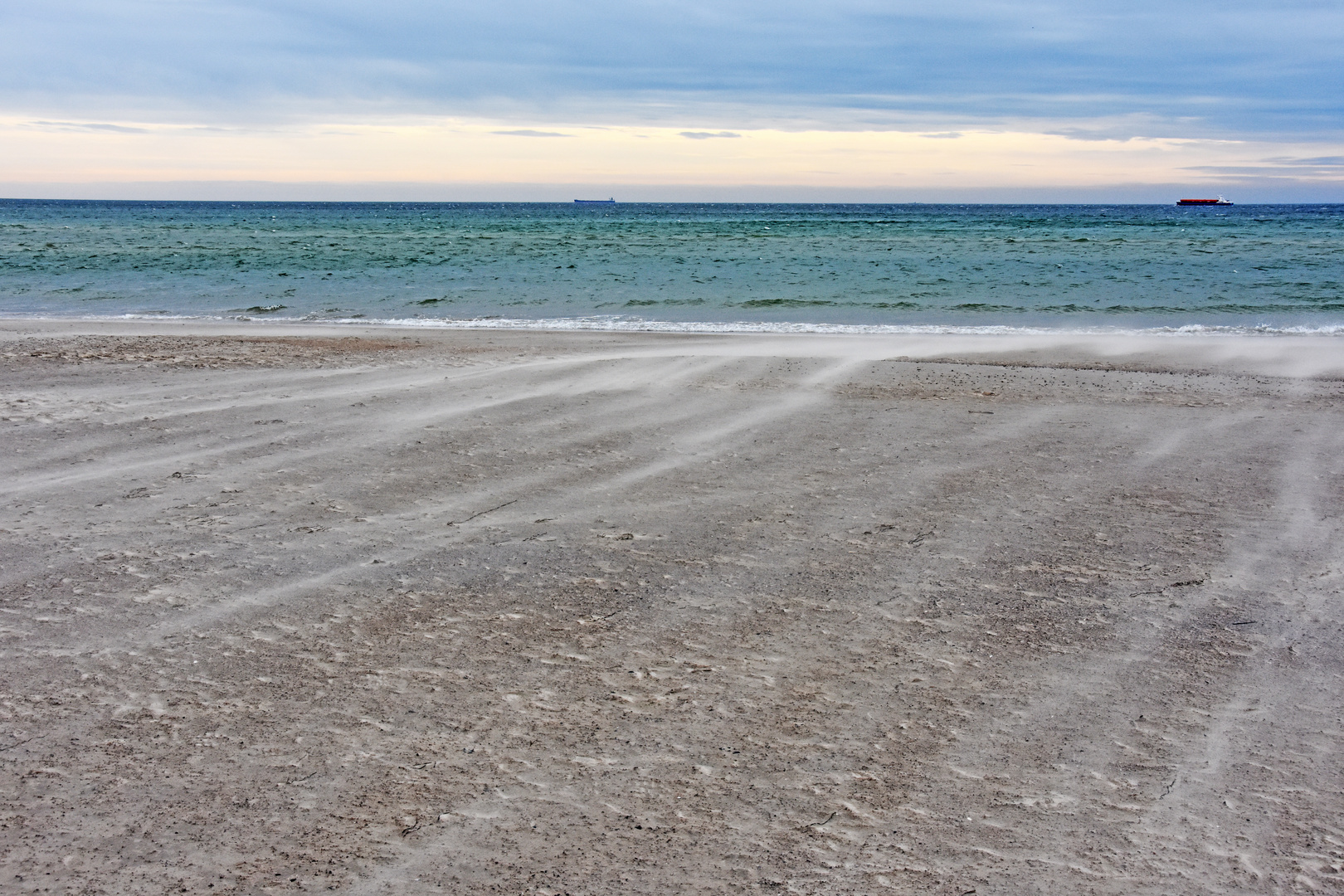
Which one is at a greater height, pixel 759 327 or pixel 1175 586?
pixel 759 327

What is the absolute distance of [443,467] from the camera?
243 inches

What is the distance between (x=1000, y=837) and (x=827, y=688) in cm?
88

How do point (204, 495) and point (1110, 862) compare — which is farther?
point (204, 495)

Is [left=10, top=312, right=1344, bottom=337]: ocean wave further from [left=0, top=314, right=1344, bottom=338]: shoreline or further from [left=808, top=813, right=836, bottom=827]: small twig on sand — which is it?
[left=808, top=813, right=836, bottom=827]: small twig on sand

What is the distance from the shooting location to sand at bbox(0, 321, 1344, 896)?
2.65 metres

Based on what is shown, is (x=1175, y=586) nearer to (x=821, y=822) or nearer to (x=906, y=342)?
(x=821, y=822)

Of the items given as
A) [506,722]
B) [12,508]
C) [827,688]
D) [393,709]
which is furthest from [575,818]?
[12,508]

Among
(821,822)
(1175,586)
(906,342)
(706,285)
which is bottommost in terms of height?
→ (821,822)

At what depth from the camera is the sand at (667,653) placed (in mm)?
2650

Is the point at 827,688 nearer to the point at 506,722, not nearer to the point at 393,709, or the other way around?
the point at 506,722

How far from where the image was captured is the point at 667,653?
148 inches

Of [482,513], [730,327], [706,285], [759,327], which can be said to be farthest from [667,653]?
[706,285]

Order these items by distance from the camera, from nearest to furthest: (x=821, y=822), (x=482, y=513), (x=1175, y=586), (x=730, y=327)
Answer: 1. (x=821, y=822)
2. (x=1175, y=586)
3. (x=482, y=513)
4. (x=730, y=327)

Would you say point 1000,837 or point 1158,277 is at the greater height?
point 1158,277
